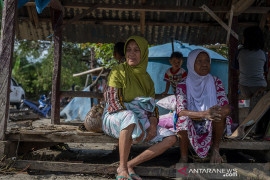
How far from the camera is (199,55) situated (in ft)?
10.6

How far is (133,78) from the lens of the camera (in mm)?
3139

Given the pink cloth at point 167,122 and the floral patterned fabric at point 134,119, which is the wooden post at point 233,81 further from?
the floral patterned fabric at point 134,119

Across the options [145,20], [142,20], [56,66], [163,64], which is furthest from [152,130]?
[163,64]

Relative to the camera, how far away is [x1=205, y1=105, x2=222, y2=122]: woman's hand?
289 cm

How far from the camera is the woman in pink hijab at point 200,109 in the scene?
3051mm

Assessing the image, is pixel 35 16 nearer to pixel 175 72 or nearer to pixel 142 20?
pixel 142 20

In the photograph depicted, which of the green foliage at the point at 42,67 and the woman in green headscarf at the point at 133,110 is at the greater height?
the green foliage at the point at 42,67

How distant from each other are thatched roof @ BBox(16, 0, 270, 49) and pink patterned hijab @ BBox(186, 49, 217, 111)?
218cm

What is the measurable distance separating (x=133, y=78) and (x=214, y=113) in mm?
1016

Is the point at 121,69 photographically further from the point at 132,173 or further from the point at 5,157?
the point at 5,157

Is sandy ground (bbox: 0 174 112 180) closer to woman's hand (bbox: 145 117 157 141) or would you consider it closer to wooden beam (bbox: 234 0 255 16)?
woman's hand (bbox: 145 117 157 141)

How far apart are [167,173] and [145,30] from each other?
158 inches

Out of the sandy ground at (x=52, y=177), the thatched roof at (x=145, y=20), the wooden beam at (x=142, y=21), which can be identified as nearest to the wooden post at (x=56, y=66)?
the thatched roof at (x=145, y=20)

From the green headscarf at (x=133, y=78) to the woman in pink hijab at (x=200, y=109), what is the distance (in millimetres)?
464
